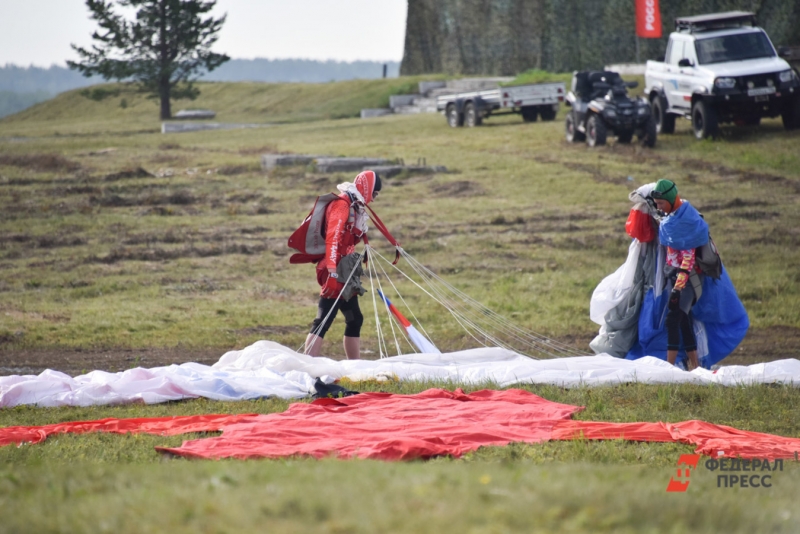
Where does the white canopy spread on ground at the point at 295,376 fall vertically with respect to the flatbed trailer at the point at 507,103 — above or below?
below

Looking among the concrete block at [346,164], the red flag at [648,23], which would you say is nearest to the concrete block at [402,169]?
the concrete block at [346,164]

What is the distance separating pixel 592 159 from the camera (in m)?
18.8

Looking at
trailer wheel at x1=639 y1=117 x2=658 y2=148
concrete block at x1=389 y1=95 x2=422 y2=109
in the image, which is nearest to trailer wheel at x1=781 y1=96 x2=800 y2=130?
trailer wheel at x1=639 y1=117 x2=658 y2=148

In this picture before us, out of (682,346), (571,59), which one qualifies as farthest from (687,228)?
(571,59)

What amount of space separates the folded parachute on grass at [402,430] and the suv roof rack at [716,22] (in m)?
14.9

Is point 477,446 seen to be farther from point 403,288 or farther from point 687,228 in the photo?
point 403,288

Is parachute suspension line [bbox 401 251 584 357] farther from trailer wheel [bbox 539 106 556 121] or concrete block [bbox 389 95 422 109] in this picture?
concrete block [bbox 389 95 422 109]

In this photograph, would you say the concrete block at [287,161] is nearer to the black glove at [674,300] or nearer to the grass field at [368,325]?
the grass field at [368,325]

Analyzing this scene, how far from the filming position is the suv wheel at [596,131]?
1964 centimetres

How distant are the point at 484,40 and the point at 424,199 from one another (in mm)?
25982

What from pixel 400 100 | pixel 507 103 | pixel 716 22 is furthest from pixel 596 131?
pixel 400 100

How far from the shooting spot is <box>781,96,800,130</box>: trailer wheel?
18.7 meters

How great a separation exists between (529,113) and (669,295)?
63.1 ft

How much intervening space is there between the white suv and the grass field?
64 cm
